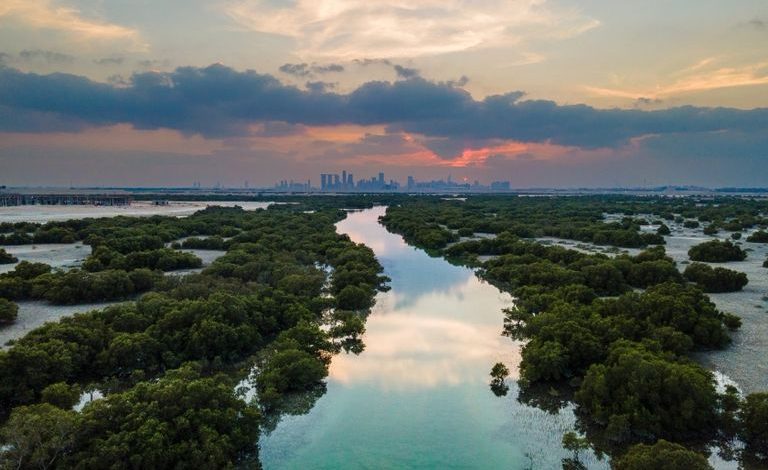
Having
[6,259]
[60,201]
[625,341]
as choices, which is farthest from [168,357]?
[60,201]

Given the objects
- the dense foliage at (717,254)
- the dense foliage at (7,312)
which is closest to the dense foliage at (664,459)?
the dense foliage at (7,312)

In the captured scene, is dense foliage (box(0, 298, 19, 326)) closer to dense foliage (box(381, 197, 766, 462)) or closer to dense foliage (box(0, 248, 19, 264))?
dense foliage (box(0, 248, 19, 264))

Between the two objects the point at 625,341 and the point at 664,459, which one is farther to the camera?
the point at 625,341

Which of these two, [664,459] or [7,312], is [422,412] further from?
[7,312]

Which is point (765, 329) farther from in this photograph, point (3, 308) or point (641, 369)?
point (3, 308)

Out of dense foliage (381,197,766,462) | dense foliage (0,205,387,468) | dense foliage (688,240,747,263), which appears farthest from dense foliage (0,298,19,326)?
dense foliage (688,240,747,263)

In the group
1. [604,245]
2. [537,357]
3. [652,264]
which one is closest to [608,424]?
[537,357]

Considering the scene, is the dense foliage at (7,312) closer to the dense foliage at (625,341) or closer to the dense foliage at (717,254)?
the dense foliage at (625,341)

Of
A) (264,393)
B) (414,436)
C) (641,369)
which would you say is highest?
(641,369)
